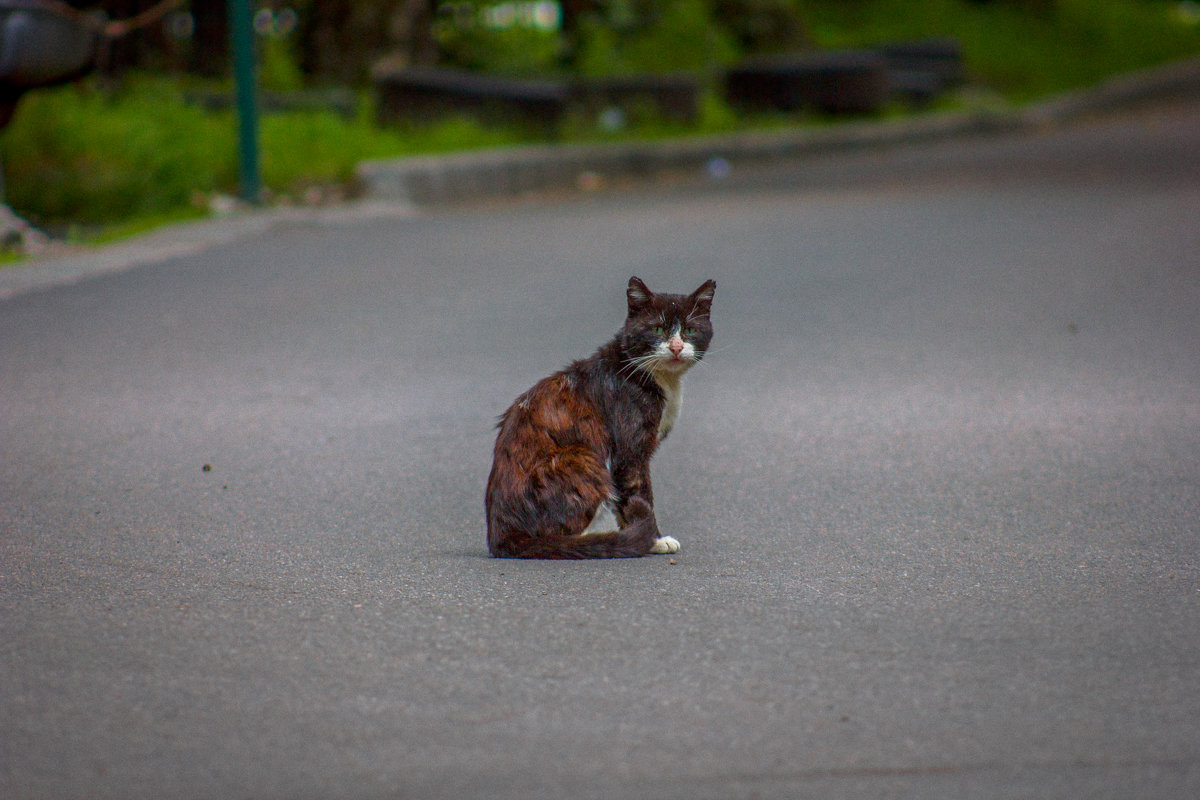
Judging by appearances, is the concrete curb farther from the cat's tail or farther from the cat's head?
the cat's tail

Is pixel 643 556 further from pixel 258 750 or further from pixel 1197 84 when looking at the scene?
pixel 1197 84

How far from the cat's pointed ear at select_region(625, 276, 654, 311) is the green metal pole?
25.6ft

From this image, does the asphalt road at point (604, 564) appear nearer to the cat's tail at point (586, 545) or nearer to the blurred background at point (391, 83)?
the cat's tail at point (586, 545)

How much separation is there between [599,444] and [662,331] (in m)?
0.42

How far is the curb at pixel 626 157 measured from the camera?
12188 mm

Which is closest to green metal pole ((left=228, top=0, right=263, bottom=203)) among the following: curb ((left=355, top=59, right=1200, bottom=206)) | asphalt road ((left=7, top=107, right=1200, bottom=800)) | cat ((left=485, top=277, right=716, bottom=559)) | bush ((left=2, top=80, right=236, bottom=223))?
bush ((left=2, top=80, right=236, bottom=223))

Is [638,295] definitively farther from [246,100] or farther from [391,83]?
[391,83]

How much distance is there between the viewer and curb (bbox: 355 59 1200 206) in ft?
40.0

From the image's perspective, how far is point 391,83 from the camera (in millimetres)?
14703

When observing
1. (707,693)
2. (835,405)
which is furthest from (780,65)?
(707,693)

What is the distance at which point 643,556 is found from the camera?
3.97 m

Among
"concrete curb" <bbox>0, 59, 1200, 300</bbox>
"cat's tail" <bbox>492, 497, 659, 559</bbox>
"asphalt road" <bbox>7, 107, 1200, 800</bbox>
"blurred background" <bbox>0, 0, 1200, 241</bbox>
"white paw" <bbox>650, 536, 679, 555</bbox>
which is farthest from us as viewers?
"blurred background" <bbox>0, 0, 1200, 241</bbox>

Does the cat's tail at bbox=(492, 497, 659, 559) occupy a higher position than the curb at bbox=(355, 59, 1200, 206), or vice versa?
the curb at bbox=(355, 59, 1200, 206)

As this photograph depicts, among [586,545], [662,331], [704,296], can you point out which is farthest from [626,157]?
[586,545]
